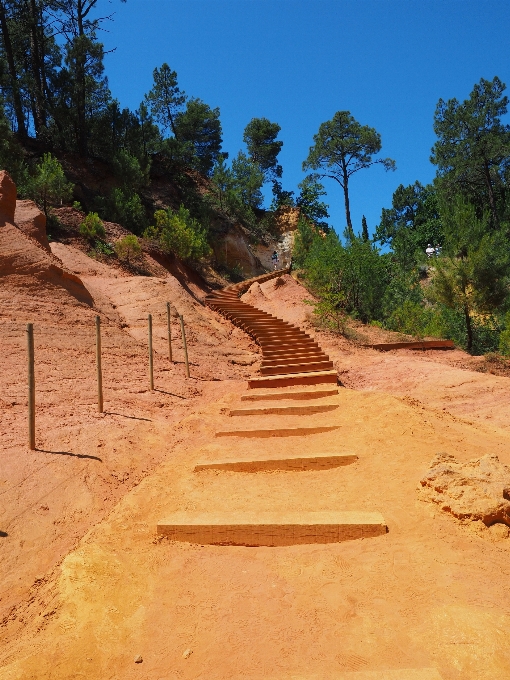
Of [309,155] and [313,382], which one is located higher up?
[309,155]

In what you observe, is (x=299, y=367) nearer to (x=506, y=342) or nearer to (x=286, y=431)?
(x=286, y=431)

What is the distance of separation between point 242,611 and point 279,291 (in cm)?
1756

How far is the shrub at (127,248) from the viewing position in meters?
15.3

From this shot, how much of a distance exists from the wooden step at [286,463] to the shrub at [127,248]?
1168 cm

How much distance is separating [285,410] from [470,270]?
9955 mm

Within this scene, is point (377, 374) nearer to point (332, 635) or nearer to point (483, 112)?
point (332, 635)

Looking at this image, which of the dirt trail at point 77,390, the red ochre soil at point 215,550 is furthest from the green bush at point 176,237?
the red ochre soil at point 215,550

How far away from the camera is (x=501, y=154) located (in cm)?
2397

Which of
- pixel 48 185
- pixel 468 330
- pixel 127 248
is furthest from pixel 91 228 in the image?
pixel 468 330

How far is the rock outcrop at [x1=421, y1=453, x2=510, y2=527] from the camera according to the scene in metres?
Answer: 3.37

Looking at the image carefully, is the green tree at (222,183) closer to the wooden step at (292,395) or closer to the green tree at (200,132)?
the green tree at (200,132)

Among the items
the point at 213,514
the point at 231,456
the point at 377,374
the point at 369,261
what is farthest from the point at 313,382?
the point at 369,261

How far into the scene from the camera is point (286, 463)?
498 centimetres

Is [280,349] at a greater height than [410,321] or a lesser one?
lesser
